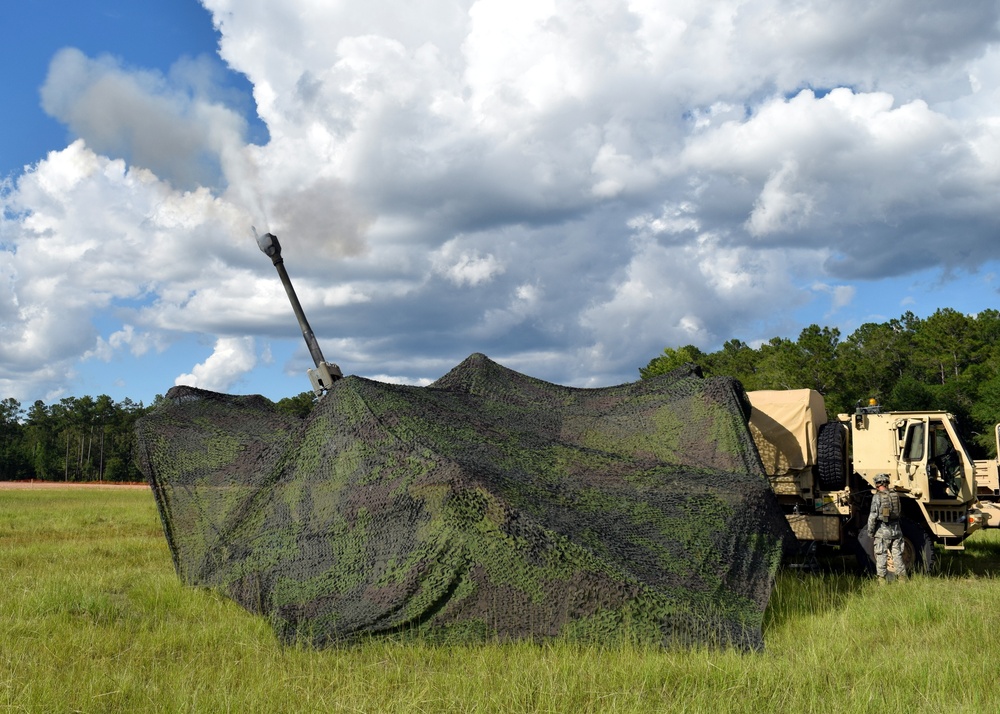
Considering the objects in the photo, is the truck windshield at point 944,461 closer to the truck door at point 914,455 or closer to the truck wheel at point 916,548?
the truck door at point 914,455

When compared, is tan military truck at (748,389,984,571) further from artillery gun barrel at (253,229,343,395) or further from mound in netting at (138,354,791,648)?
artillery gun barrel at (253,229,343,395)

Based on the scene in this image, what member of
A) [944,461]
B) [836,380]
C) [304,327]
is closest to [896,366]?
[836,380]

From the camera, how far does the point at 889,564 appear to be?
11273mm

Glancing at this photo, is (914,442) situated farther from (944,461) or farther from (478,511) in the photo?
(478,511)

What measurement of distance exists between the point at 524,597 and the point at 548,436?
3.57m

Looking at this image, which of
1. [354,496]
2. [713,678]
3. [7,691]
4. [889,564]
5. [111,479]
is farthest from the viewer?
[111,479]

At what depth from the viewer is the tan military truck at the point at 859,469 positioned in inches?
474

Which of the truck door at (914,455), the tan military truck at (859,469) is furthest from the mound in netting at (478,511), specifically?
the truck door at (914,455)

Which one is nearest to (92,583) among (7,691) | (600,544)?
(7,691)

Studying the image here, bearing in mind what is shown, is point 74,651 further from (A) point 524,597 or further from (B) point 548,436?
(B) point 548,436

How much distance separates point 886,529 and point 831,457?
4.56 ft

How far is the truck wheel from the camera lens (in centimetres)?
1155

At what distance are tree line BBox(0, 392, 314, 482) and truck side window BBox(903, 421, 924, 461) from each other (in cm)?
8189

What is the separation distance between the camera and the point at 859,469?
12.3m
